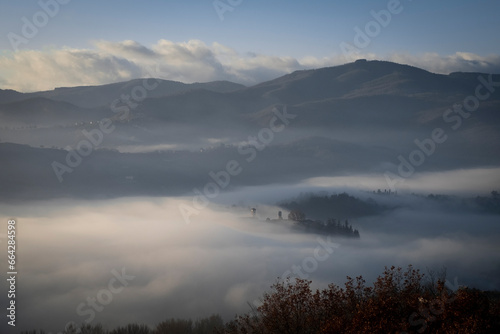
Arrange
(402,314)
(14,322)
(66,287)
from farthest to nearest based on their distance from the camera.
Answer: (66,287) < (14,322) < (402,314)

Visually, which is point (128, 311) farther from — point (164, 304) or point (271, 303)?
point (271, 303)

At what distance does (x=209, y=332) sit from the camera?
155 feet

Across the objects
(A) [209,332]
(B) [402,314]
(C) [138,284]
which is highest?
(B) [402,314]

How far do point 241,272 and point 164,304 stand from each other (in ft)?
207

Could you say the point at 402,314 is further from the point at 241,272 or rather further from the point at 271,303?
the point at 241,272

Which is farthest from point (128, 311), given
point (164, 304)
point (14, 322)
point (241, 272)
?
point (241, 272)

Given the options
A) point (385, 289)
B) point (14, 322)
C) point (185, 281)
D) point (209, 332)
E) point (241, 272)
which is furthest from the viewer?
point (241, 272)

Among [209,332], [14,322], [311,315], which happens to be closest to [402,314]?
[311,315]

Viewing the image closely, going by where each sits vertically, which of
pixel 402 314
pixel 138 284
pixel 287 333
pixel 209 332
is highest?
pixel 402 314

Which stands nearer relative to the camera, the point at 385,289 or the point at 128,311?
the point at 385,289

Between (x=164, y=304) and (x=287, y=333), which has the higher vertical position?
(x=287, y=333)

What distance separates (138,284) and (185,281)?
15562 millimetres

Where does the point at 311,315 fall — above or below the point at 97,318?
above

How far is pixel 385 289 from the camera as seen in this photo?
26.5m
